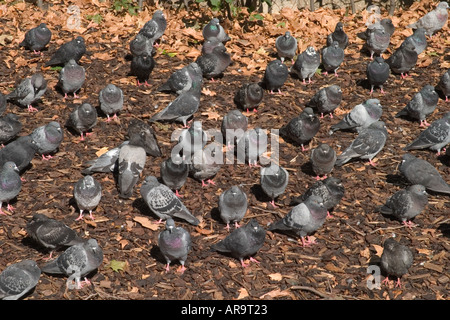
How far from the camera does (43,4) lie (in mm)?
13281

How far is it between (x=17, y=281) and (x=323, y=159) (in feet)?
15.2

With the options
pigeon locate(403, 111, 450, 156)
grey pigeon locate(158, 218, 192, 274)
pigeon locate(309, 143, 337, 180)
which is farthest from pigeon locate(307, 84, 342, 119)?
grey pigeon locate(158, 218, 192, 274)

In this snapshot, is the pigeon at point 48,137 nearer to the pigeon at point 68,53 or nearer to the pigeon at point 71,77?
the pigeon at point 71,77

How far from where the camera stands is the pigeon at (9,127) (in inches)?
344

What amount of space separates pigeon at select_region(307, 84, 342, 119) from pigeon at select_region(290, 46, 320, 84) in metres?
0.99

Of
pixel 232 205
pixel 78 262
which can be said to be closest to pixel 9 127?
pixel 78 262

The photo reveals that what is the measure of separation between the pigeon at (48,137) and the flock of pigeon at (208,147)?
2 centimetres

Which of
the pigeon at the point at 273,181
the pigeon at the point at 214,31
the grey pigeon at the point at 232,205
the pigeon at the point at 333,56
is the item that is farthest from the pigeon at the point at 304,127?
the pigeon at the point at 214,31

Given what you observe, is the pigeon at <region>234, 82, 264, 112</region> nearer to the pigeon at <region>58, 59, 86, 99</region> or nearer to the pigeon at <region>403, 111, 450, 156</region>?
the pigeon at <region>403, 111, 450, 156</region>

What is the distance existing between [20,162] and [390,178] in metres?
5.73

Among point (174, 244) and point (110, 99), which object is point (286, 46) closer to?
point (110, 99)

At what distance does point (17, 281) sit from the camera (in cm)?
609
